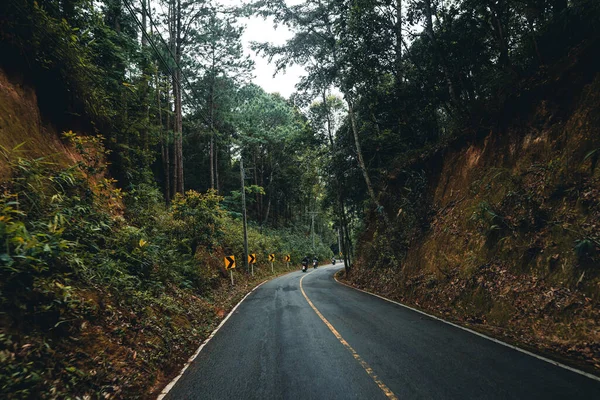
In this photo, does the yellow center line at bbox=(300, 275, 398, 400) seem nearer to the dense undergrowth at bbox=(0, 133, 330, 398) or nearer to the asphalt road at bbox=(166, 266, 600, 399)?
the asphalt road at bbox=(166, 266, 600, 399)

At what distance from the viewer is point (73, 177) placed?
6578 millimetres

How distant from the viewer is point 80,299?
14.7ft

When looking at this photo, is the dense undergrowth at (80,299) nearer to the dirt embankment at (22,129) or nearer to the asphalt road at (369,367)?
the dirt embankment at (22,129)

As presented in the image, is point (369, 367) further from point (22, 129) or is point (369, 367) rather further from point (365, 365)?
point (22, 129)

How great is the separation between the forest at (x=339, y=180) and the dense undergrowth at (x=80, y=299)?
30mm

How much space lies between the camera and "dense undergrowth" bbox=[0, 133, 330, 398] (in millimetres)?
3406

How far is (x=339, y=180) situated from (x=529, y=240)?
1260 cm

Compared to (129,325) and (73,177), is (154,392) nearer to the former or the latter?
(129,325)

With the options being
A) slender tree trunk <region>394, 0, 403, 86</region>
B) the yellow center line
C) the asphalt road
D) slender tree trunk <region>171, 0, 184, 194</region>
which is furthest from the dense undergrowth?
slender tree trunk <region>394, 0, 403, 86</region>

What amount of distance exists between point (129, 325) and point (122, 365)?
3.35ft

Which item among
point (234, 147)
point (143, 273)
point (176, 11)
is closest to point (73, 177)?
point (143, 273)

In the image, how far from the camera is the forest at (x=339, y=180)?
4352mm

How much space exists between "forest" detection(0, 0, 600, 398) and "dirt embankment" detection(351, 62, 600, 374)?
0.14 ft

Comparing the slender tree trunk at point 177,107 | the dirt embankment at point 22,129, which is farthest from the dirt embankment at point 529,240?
the slender tree trunk at point 177,107
